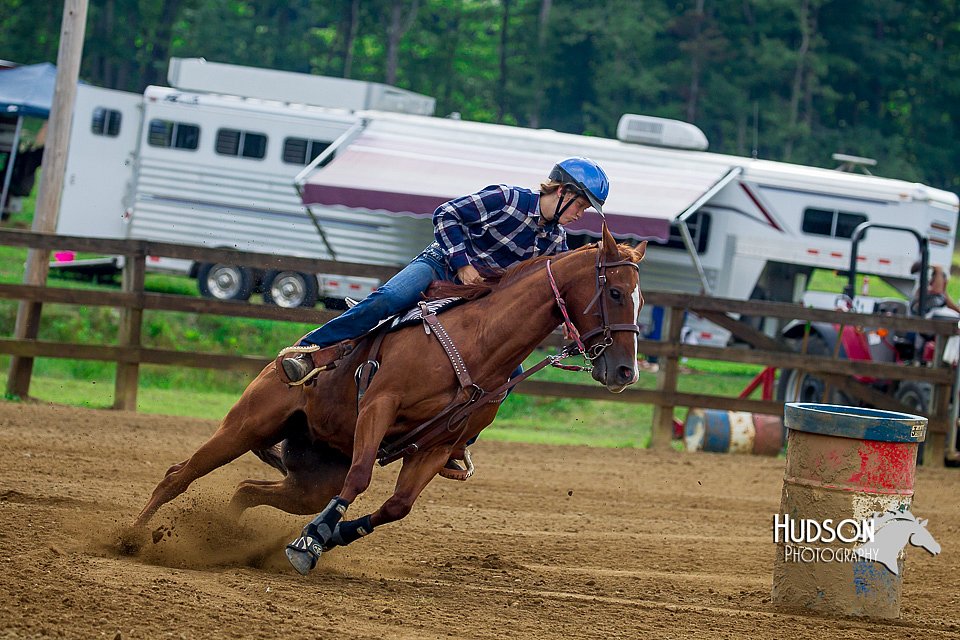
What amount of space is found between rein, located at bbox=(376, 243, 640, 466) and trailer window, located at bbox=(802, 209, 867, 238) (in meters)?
14.0

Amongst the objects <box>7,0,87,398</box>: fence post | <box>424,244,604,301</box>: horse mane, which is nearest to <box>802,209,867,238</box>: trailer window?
<box>7,0,87,398</box>: fence post

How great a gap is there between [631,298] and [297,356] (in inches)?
72.4

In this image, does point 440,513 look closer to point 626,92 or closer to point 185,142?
point 185,142

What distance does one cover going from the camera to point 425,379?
6.06 m

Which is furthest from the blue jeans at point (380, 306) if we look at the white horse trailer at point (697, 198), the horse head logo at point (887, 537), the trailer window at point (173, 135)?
the trailer window at point (173, 135)

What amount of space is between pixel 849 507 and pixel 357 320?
265cm

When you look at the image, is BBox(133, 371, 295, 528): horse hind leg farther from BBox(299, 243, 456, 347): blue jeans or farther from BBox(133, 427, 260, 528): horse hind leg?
BBox(299, 243, 456, 347): blue jeans

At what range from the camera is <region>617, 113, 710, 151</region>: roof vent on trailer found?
66.2ft

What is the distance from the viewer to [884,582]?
19.6 feet

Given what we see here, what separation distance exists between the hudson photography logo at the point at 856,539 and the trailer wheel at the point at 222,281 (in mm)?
15093

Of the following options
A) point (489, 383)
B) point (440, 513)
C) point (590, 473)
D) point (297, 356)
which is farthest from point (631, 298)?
point (590, 473)

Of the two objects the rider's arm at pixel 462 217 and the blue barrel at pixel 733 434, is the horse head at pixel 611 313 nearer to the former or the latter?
the rider's arm at pixel 462 217

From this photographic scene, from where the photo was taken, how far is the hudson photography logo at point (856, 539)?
19.5 feet

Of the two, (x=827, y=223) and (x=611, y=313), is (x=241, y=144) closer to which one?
(x=827, y=223)
